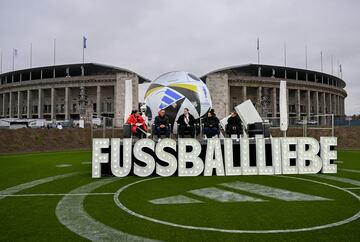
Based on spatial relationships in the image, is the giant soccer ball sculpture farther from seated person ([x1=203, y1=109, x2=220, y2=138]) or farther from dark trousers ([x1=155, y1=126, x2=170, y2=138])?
dark trousers ([x1=155, y1=126, x2=170, y2=138])

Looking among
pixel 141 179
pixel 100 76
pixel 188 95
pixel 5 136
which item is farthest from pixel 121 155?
pixel 100 76

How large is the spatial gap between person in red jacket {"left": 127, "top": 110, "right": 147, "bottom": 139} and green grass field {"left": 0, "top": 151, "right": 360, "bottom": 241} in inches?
140

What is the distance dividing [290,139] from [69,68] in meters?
87.1

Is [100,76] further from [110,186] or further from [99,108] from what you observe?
[110,186]

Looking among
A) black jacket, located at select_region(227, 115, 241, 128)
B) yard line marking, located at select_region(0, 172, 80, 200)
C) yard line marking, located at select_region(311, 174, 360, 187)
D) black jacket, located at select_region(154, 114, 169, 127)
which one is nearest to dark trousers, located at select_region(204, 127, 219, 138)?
black jacket, located at select_region(227, 115, 241, 128)

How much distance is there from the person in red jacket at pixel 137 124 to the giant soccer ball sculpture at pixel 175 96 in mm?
414

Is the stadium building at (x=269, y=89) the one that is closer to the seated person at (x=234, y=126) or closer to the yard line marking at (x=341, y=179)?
the seated person at (x=234, y=126)

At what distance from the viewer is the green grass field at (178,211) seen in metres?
4.45

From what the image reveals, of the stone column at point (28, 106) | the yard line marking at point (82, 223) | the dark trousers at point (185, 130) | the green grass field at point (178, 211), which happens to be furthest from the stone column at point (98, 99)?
the yard line marking at point (82, 223)

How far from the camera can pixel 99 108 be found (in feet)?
280

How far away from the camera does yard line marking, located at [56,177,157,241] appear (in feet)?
14.2

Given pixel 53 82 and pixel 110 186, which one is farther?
pixel 53 82

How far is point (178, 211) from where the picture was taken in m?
5.75

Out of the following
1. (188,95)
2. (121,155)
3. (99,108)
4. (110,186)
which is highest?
(99,108)
